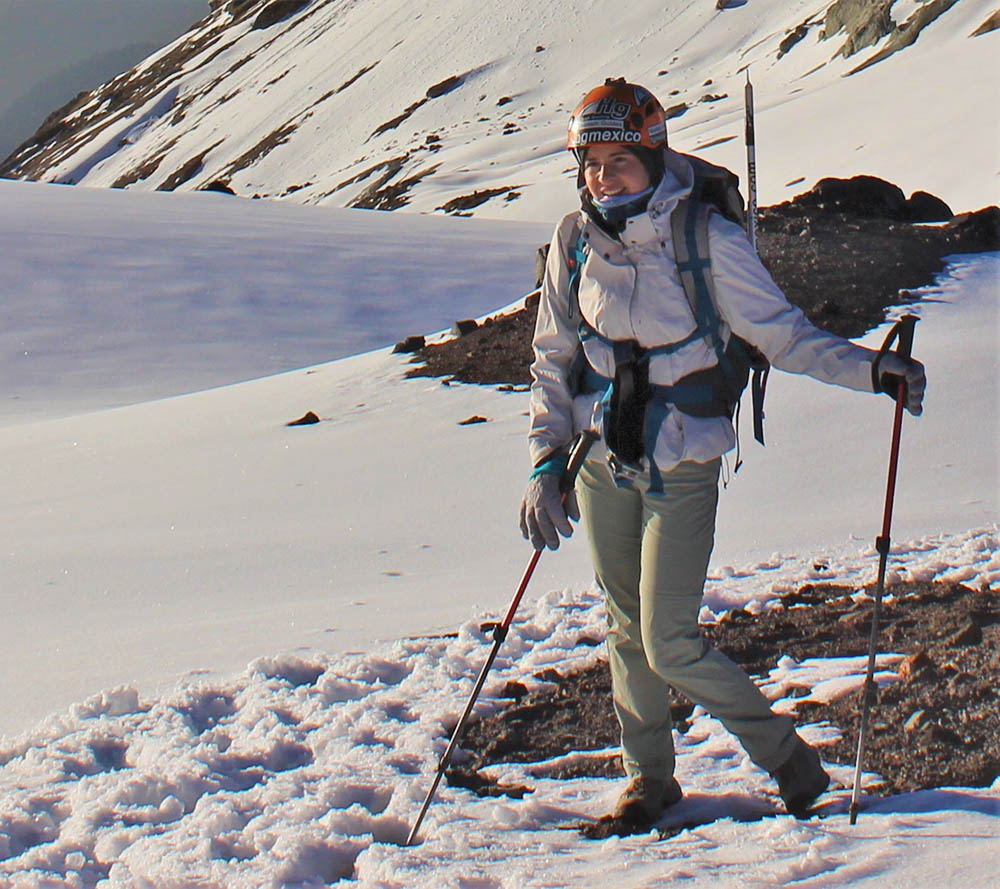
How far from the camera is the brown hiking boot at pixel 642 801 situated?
3.52 metres

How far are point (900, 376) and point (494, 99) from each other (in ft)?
267

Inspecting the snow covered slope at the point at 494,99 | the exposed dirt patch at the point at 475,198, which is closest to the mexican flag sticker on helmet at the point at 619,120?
the snow covered slope at the point at 494,99

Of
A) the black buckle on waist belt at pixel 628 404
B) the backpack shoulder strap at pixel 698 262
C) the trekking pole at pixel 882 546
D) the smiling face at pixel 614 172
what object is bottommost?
the trekking pole at pixel 882 546

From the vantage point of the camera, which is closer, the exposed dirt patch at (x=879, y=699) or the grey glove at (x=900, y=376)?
the grey glove at (x=900, y=376)

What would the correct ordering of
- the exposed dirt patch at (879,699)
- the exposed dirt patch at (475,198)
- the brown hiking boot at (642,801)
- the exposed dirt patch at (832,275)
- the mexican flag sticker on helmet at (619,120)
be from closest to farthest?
the mexican flag sticker on helmet at (619,120) → the brown hiking boot at (642,801) → the exposed dirt patch at (879,699) → the exposed dirt patch at (832,275) → the exposed dirt patch at (475,198)

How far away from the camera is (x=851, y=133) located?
115 ft

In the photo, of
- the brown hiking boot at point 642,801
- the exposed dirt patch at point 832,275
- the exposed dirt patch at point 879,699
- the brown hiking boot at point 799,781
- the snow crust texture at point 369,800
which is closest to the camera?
the snow crust texture at point 369,800

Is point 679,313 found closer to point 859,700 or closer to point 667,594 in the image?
point 667,594

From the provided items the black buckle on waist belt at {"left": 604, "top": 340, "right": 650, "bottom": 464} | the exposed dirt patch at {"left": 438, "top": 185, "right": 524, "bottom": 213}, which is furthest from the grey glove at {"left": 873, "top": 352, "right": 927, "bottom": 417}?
the exposed dirt patch at {"left": 438, "top": 185, "right": 524, "bottom": 213}

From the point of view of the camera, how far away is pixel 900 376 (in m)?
3.21

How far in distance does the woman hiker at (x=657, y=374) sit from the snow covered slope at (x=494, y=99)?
22.0 m

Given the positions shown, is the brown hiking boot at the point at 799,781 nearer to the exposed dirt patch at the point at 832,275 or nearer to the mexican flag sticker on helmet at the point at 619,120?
the mexican flag sticker on helmet at the point at 619,120

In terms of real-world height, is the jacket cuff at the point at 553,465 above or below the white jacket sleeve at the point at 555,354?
below

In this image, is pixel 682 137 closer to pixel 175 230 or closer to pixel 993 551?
pixel 175 230
